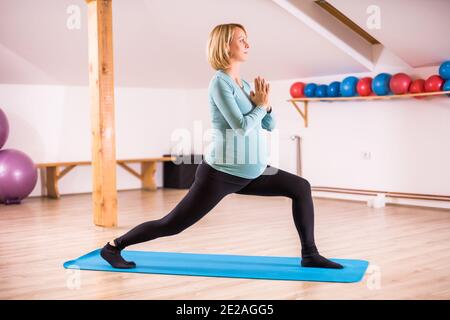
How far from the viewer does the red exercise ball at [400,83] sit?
6.39m

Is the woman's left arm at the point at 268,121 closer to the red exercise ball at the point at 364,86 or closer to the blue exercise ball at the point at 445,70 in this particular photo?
the blue exercise ball at the point at 445,70

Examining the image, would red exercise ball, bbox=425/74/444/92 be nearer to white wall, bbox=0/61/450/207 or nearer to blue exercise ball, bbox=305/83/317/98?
white wall, bbox=0/61/450/207

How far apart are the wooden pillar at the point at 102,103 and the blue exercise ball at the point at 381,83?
284cm

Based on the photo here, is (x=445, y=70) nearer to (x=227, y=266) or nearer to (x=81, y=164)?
(x=227, y=266)

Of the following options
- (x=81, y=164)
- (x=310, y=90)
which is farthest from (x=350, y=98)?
(x=81, y=164)

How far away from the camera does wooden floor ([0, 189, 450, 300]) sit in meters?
3.21

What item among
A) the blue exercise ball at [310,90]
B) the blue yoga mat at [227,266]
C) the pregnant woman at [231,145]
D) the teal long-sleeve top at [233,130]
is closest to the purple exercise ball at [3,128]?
the blue yoga mat at [227,266]

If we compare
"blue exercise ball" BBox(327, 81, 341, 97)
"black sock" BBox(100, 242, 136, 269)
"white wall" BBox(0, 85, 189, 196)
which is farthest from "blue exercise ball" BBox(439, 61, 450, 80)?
"white wall" BBox(0, 85, 189, 196)

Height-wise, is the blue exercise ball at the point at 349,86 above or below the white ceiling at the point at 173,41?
below

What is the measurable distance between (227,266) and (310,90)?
4.07 meters

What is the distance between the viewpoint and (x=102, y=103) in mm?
5297

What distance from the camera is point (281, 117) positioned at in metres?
8.19
